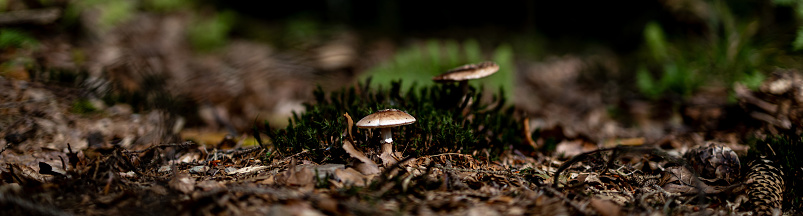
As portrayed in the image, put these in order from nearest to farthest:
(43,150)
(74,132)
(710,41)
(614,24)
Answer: (43,150), (74,132), (710,41), (614,24)

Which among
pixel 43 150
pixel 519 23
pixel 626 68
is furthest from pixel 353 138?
pixel 519 23

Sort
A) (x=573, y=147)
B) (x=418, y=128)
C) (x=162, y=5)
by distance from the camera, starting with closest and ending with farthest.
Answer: (x=418, y=128)
(x=573, y=147)
(x=162, y=5)

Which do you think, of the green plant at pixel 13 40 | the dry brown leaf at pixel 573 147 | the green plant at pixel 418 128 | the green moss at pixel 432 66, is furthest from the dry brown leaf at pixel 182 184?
the green plant at pixel 13 40

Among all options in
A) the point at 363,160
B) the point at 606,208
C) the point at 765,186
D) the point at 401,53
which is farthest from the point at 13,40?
the point at 765,186

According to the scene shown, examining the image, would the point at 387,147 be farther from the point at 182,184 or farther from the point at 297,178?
the point at 182,184

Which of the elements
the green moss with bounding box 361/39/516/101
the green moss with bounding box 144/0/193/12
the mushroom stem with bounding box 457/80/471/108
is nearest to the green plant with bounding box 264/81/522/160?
the mushroom stem with bounding box 457/80/471/108

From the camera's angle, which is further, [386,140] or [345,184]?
[386,140]

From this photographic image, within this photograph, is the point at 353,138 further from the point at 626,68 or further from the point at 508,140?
the point at 626,68
